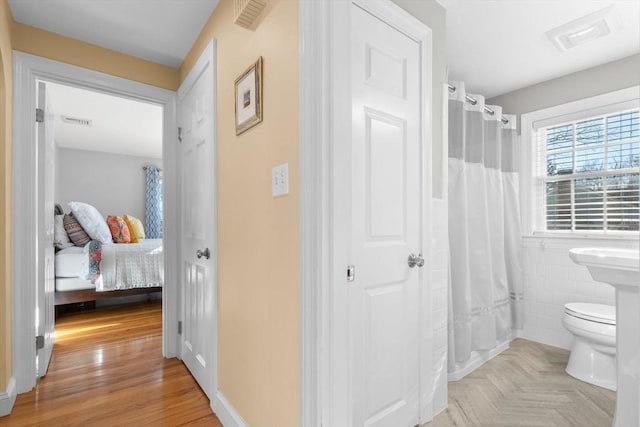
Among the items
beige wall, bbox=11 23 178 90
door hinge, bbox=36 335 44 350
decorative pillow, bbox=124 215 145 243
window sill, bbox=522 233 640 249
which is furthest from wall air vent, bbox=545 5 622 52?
decorative pillow, bbox=124 215 145 243

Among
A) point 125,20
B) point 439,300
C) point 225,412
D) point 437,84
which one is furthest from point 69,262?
point 437,84

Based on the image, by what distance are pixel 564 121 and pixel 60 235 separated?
4.60 meters

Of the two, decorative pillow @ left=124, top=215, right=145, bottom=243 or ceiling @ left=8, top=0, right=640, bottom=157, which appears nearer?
ceiling @ left=8, top=0, right=640, bottom=157

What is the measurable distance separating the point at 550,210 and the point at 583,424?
144 cm

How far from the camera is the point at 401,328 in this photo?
146 cm

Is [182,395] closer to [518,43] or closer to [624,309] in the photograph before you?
[624,309]

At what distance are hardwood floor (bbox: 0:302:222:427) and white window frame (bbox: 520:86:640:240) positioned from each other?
5.81 ft

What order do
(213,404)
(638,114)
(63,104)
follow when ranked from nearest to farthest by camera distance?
(638,114) < (213,404) < (63,104)

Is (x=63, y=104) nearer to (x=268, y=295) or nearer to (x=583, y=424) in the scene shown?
(x=268, y=295)

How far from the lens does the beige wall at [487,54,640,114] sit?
0.61 m

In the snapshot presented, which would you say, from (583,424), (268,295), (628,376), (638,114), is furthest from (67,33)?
(583,424)

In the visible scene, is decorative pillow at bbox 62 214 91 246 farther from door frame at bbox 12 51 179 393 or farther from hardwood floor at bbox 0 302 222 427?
door frame at bbox 12 51 179 393

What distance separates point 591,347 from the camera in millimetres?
1842

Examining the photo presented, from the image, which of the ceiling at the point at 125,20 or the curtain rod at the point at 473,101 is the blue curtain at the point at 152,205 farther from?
the curtain rod at the point at 473,101
